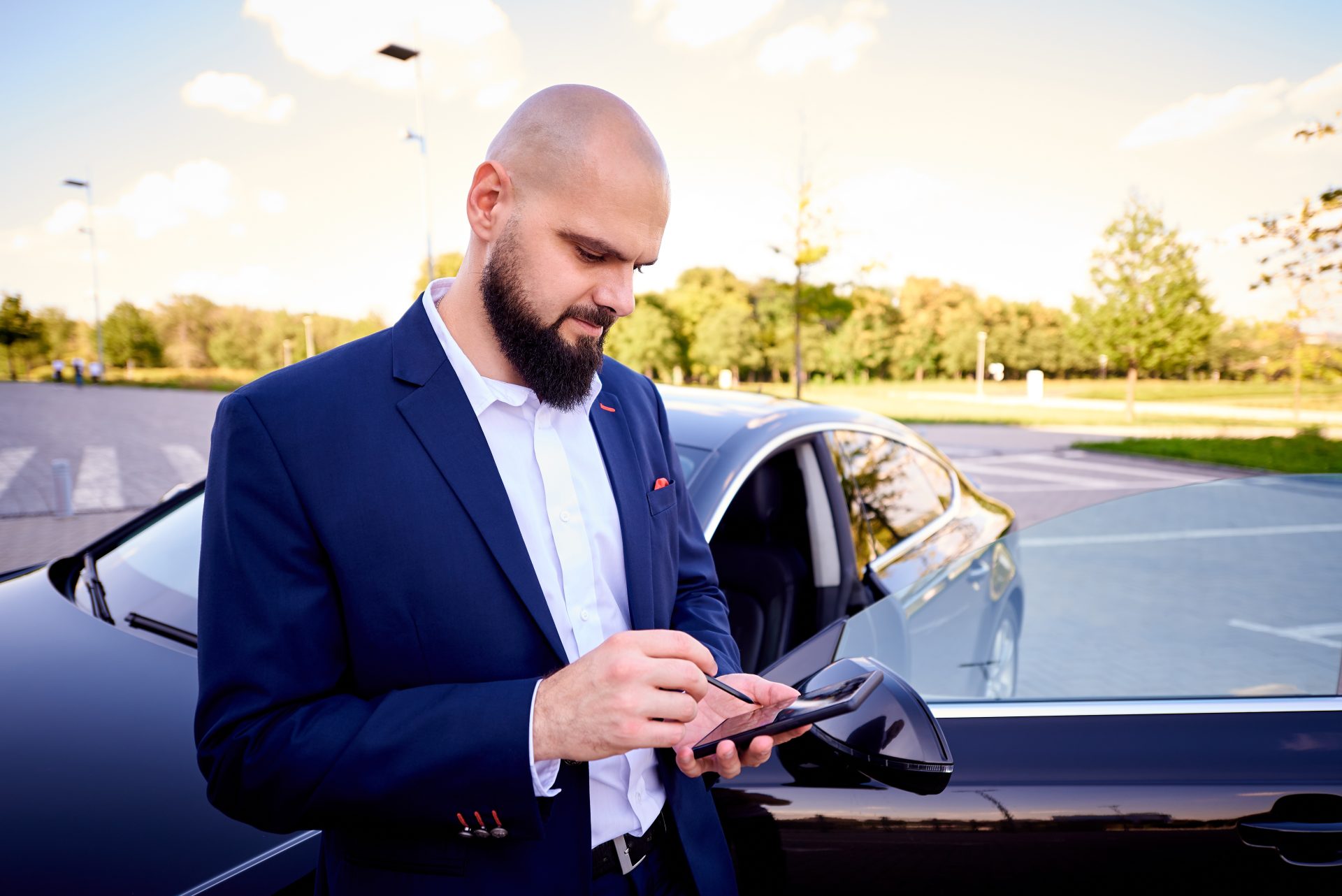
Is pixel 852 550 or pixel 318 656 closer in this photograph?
pixel 318 656

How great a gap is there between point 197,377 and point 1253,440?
45.8 metres

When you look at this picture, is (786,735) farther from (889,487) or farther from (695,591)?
(889,487)

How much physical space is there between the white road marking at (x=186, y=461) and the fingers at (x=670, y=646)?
11865 mm

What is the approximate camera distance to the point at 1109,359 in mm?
22344

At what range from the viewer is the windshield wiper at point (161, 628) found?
6.78 feet

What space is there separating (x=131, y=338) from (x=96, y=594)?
216 feet

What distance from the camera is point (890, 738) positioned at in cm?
128

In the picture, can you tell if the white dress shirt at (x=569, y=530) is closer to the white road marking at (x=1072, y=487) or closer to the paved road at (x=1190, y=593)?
the paved road at (x=1190, y=593)

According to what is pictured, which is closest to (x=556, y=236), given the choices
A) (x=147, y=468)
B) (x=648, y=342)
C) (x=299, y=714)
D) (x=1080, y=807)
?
(x=299, y=714)

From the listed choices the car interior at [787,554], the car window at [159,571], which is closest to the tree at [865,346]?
the car interior at [787,554]

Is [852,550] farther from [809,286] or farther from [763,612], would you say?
[809,286]

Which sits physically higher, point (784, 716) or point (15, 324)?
point (15, 324)

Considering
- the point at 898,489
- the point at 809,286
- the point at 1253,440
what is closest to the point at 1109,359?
the point at 1253,440

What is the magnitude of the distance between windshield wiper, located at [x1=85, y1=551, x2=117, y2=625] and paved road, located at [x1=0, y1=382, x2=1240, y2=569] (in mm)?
4689
